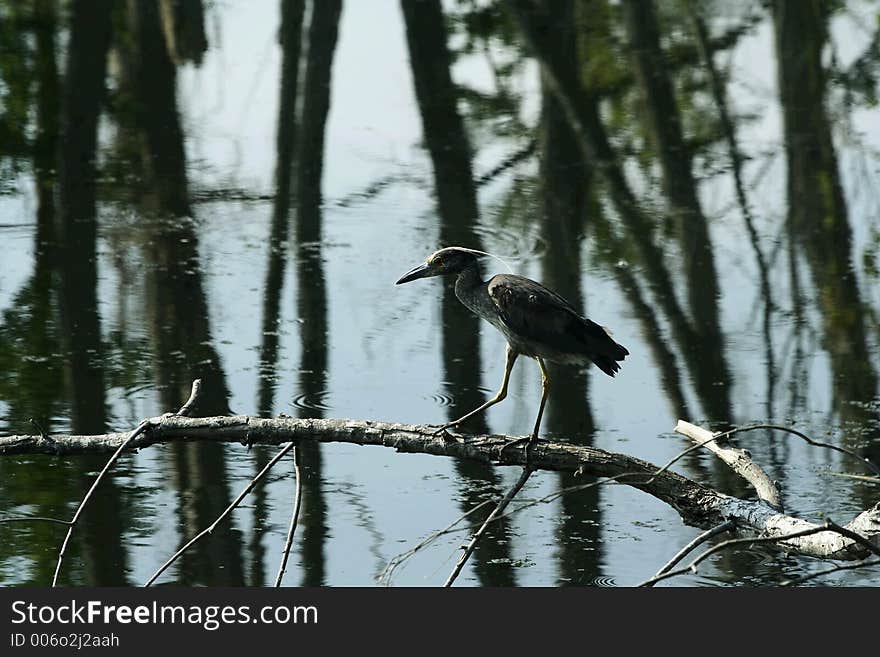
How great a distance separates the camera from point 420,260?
934 cm

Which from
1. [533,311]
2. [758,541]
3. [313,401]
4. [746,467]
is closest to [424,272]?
[533,311]

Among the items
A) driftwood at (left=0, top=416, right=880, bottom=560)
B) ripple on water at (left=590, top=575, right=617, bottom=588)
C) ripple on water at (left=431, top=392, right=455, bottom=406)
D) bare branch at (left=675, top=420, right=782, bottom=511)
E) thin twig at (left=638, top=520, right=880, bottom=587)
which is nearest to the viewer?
thin twig at (left=638, top=520, right=880, bottom=587)

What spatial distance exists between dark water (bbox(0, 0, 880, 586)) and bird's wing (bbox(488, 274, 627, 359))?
3.79 ft

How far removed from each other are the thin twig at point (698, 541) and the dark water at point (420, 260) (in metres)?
1.26

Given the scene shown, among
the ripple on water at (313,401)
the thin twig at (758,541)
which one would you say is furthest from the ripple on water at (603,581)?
the ripple on water at (313,401)

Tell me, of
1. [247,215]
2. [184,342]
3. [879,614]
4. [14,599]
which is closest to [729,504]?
[879,614]

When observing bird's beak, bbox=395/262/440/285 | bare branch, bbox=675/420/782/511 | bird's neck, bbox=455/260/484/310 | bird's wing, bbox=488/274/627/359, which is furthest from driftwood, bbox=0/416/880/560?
bird's beak, bbox=395/262/440/285

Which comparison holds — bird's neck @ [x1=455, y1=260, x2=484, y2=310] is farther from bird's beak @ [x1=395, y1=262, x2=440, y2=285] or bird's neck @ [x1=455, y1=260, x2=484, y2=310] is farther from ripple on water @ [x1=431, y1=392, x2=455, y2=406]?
ripple on water @ [x1=431, y1=392, x2=455, y2=406]

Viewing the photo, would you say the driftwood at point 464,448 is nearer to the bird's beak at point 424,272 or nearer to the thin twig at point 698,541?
the thin twig at point 698,541

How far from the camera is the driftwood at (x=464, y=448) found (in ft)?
15.1

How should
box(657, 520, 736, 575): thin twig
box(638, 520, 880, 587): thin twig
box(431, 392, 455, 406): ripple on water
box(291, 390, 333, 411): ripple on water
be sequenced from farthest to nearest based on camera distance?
box(431, 392, 455, 406): ripple on water
box(291, 390, 333, 411): ripple on water
box(657, 520, 736, 575): thin twig
box(638, 520, 880, 587): thin twig

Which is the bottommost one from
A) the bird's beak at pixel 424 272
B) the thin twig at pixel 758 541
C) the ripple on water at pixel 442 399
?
the thin twig at pixel 758 541

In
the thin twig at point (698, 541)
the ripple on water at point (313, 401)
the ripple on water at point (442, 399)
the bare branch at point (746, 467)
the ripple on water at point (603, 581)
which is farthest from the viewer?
the ripple on water at point (442, 399)

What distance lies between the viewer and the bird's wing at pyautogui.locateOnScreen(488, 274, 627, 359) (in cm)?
499
